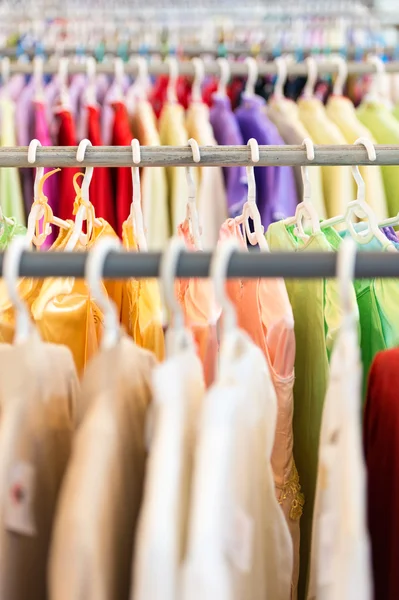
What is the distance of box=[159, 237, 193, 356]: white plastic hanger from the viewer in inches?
17.1

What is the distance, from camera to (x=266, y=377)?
1.57 ft

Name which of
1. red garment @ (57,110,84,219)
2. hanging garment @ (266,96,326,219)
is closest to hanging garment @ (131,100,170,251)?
red garment @ (57,110,84,219)

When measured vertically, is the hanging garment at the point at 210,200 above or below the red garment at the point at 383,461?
above

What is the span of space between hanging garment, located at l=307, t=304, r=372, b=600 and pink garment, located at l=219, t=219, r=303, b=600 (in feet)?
0.56

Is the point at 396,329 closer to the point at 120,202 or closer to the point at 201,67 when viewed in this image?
the point at 120,202

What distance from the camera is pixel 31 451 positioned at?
0.47 m

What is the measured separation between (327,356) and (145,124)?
700 millimetres

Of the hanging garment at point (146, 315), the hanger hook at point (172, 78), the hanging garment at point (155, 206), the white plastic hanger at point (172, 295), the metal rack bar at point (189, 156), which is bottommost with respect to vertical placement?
the white plastic hanger at point (172, 295)

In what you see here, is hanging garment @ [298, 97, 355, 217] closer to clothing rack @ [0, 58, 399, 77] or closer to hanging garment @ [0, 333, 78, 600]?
clothing rack @ [0, 58, 399, 77]

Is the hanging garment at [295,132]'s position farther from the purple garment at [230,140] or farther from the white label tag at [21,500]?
the white label tag at [21,500]

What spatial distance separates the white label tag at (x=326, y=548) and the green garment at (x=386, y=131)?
28.2 inches

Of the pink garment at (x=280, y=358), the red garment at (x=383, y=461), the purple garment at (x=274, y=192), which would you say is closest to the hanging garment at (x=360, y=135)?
the purple garment at (x=274, y=192)

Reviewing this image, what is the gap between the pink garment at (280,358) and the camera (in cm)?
63

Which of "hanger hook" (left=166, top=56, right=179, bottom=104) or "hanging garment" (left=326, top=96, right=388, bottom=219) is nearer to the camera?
"hanging garment" (left=326, top=96, right=388, bottom=219)
